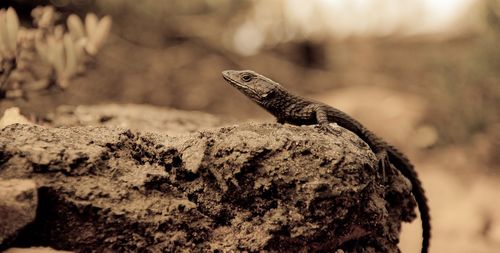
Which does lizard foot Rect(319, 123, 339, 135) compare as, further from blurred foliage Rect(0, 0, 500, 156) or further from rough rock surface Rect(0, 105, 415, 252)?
blurred foliage Rect(0, 0, 500, 156)

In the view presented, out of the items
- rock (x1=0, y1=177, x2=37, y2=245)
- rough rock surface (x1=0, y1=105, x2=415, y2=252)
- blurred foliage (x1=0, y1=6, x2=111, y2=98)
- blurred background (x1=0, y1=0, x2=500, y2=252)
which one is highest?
blurred background (x1=0, y1=0, x2=500, y2=252)

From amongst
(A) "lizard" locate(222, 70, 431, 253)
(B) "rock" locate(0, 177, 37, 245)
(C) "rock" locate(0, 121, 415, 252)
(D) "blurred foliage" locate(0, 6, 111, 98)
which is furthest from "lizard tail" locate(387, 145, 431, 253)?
(D) "blurred foliage" locate(0, 6, 111, 98)

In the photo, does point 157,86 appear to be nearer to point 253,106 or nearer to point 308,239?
point 253,106

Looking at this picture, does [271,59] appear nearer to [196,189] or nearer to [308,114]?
[308,114]

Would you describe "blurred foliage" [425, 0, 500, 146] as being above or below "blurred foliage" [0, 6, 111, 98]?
above

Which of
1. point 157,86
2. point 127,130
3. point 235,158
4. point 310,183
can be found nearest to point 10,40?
point 127,130

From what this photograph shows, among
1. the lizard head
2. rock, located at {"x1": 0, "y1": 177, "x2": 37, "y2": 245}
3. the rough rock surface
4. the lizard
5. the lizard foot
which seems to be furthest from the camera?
the lizard head

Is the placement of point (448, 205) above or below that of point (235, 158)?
above
